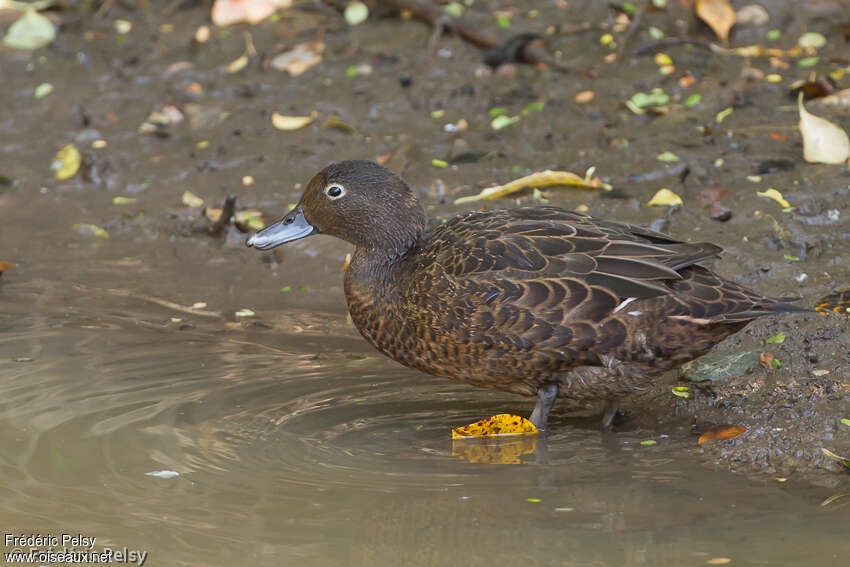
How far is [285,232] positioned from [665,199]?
2241 mm

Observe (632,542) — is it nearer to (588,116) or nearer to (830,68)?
(588,116)

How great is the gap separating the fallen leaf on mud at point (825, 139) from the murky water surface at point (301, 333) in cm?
9

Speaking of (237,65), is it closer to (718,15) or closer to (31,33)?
(31,33)

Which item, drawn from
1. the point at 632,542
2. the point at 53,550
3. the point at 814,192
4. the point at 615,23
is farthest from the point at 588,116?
the point at 53,550

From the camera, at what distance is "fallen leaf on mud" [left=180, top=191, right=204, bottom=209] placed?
23.5 ft

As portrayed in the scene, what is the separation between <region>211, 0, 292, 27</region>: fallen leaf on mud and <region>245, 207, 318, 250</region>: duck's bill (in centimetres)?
415

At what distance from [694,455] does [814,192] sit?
242 centimetres

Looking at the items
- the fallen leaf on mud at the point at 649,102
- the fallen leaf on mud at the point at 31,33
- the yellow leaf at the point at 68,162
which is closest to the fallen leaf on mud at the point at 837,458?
the fallen leaf on mud at the point at 649,102

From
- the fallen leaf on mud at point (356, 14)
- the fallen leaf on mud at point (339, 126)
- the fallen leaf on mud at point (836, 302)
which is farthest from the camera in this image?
the fallen leaf on mud at point (356, 14)

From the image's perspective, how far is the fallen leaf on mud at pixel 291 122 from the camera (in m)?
7.78

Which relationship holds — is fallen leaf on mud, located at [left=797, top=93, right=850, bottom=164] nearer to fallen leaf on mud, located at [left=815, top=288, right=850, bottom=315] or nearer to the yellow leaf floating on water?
fallen leaf on mud, located at [left=815, top=288, right=850, bottom=315]

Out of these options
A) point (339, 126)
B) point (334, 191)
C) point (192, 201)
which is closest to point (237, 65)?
point (339, 126)

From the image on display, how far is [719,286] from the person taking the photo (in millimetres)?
4535

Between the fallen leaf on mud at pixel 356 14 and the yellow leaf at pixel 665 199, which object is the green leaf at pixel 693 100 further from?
the fallen leaf on mud at pixel 356 14
